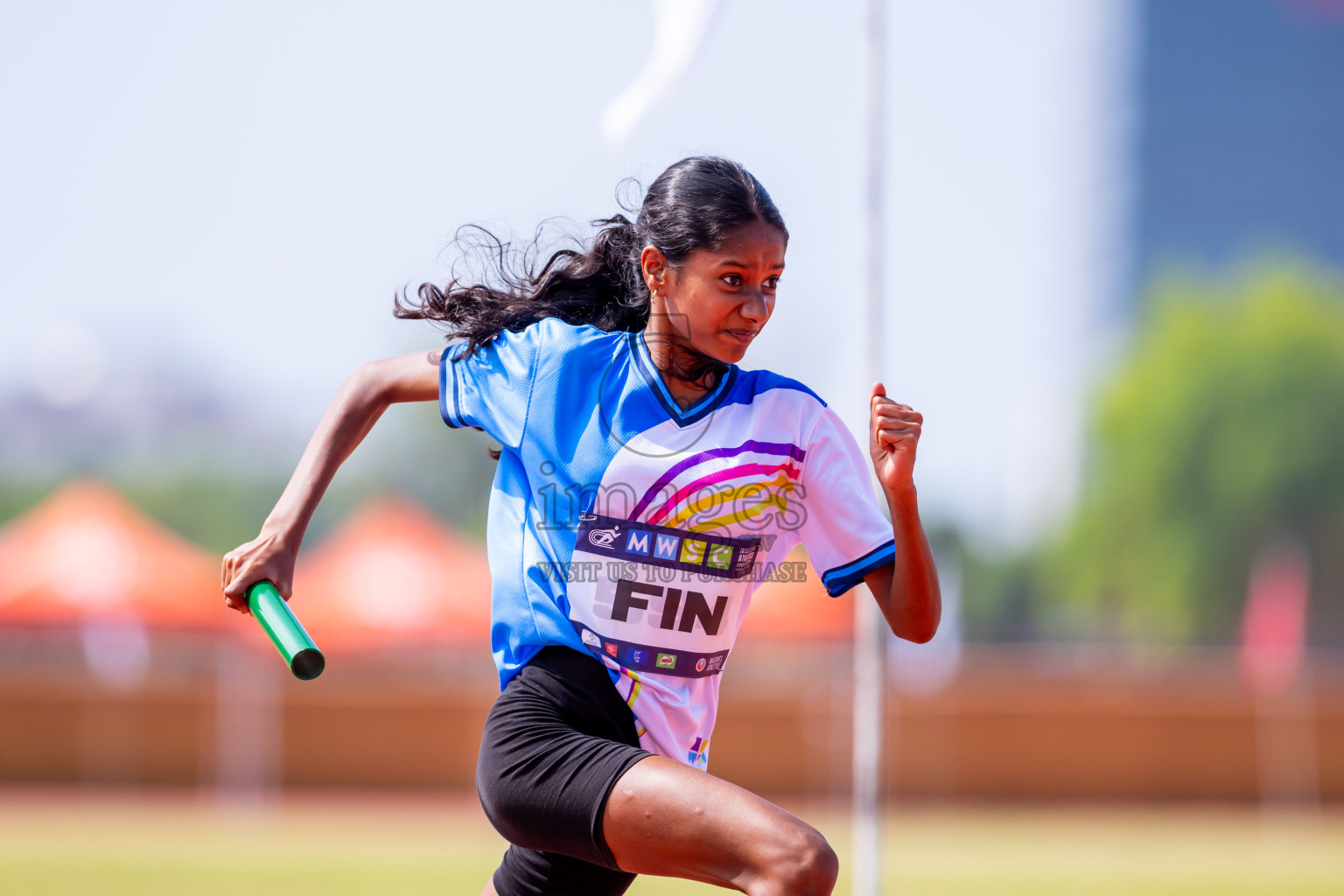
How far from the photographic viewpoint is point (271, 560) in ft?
10.1

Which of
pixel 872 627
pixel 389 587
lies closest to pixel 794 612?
pixel 389 587

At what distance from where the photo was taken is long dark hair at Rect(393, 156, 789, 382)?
331cm

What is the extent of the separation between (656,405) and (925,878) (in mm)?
8893

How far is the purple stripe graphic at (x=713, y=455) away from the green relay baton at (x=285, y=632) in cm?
78

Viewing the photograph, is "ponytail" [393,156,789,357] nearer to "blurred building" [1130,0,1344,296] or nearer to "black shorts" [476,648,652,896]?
"black shorts" [476,648,652,896]

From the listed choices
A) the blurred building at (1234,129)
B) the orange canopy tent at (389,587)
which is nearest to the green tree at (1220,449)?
the orange canopy tent at (389,587)

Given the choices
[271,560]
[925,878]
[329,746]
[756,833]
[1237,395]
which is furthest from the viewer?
[1237,395]

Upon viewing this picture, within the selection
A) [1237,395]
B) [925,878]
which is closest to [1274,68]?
[1237,395]

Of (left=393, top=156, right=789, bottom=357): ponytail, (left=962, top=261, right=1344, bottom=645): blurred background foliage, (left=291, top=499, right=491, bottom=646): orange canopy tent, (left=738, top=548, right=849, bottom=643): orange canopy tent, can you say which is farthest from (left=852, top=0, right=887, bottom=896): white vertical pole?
(left=962, top=261, right=1344, bottom=645): blurred background foliage

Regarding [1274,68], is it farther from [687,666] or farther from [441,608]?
[687,666]

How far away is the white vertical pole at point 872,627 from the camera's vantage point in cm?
553

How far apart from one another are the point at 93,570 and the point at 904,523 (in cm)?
1671

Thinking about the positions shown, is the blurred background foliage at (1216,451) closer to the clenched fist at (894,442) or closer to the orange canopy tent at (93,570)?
the orange canopy tent at (93,570)

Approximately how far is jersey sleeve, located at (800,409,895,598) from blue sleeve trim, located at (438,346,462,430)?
0.84m
